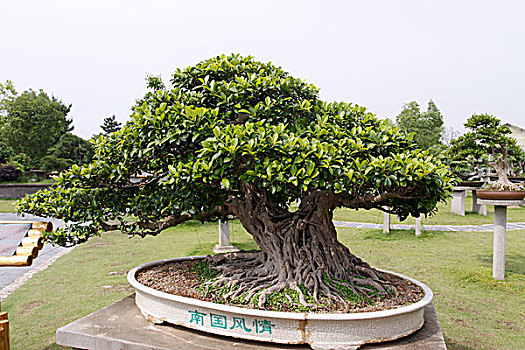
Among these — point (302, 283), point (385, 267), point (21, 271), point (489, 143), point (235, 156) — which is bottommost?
point (21, 271)

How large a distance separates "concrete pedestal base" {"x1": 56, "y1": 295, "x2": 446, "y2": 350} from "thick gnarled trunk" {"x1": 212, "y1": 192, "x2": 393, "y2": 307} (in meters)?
0.49

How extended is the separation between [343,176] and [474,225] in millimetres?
11554

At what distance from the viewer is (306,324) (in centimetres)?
335

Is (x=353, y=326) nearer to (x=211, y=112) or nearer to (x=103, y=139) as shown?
(x=211, y=112)

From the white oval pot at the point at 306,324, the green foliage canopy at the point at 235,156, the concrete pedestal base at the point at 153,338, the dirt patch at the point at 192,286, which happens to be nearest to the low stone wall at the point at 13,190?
the dirt patch at the point at 192,286

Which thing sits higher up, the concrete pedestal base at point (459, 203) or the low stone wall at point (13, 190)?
the concrete pedestal base at point (459, 203)

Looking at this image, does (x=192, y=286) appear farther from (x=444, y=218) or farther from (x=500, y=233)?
(x=444, y=218)

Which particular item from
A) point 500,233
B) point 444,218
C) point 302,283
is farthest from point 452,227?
point 302,283

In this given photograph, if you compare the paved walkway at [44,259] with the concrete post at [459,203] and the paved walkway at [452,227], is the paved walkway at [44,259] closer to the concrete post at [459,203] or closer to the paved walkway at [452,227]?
the paved walkway at [452,227]

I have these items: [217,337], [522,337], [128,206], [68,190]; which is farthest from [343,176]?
[522,337]

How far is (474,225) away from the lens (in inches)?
512

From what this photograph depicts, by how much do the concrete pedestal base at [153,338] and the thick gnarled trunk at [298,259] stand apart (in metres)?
0.49

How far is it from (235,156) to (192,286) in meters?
1.75

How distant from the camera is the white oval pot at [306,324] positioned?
3326 millimetres
